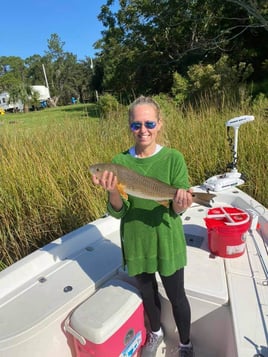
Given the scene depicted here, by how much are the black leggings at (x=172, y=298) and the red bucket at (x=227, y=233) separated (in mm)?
418

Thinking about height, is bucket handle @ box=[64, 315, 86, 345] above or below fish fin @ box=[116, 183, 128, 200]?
below

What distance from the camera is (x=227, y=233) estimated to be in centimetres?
178

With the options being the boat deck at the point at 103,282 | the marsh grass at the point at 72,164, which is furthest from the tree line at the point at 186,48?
the boat deck at the point at 103,282

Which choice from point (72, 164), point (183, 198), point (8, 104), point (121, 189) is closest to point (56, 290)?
point (121, 189)

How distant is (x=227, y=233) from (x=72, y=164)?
8.16 ft

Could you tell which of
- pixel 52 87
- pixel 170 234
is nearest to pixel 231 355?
pixel 170 234

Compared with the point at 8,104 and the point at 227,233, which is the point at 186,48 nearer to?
the point at 227,233

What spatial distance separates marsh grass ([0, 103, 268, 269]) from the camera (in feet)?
10.2

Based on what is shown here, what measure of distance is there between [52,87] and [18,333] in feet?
253

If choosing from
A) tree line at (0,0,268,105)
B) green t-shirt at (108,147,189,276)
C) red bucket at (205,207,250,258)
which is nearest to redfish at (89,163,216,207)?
green t-shirt at (108,147,189,276)

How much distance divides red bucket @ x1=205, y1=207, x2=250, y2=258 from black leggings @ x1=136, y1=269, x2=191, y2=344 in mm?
418

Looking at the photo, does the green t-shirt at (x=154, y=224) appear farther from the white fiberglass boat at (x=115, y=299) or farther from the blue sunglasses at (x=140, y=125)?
the white fiberglass boat at (x=115, y=299)

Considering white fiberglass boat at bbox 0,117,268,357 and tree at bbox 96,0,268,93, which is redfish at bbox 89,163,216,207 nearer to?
white fiberglass boat at bbox 0,117,268,357

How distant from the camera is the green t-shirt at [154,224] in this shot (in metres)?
1.46
